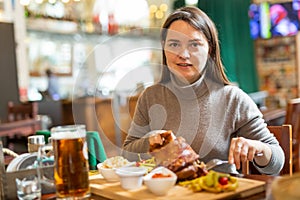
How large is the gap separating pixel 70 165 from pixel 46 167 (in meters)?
0.12

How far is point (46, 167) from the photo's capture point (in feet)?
3.69

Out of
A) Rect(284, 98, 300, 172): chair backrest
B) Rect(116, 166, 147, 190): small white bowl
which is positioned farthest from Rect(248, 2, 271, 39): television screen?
Rect(116, 166, 147, 190): small white bowl

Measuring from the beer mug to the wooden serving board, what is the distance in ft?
0.22

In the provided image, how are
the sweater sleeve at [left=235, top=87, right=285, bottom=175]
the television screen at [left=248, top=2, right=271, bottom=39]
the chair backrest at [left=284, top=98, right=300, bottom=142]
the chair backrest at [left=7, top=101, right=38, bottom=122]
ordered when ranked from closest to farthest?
1. the sweater sleeve at [left=235, top=87, right=285, bottom=175]
2. the chair backrest at [left=284, top=98, right=300, bottom=142]
3. the chair backrest at [left=7, top=101, right=38, bottom=122]
4. the television screen at [left=248, top=2, right=271, bottom=39]

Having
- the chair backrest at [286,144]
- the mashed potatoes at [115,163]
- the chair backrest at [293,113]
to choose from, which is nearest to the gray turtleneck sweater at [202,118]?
the chair backrest at [286,144]

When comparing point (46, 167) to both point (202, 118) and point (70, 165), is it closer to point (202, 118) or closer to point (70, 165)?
point (70, 165)

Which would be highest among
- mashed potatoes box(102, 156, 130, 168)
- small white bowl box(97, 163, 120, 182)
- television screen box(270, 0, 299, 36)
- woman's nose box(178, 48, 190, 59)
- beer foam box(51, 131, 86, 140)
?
television screen box(270, 0, 299, 36)

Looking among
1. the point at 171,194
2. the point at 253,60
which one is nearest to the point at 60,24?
the point at 253,60

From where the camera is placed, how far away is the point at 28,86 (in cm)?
662

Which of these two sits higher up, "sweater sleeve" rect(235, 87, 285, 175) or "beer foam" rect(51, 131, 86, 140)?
"beer foam" rect(51, 131, 86, 140)

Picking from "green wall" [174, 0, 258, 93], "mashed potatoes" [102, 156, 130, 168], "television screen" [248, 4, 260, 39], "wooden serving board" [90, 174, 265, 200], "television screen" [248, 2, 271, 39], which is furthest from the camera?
"green wall" [174, 0, 258, 93]

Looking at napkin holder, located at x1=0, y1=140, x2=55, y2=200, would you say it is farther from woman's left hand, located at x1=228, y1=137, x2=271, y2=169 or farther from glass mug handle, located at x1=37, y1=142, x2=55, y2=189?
woman's left hand, located at x1=228, y1=137, x2=271, y2=169

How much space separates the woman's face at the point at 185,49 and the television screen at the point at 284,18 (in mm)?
4908

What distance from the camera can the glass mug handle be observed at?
1.12m
